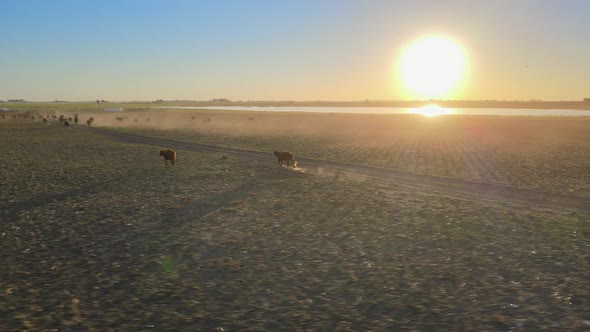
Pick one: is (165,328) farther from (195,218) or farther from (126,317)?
(195,218)

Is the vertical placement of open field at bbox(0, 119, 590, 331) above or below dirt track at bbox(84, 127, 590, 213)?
below

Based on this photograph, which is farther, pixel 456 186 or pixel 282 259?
pixel 456 186

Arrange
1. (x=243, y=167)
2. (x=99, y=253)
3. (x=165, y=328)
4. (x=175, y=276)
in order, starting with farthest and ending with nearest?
(x=243, y=167) → (x=99, y=253) → (x=175, y=276) → (x=165, y=328)

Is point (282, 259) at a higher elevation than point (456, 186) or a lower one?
lower

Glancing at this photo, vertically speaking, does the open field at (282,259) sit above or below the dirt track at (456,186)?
below

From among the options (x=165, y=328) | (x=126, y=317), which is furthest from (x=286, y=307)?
(x=126, y=317)

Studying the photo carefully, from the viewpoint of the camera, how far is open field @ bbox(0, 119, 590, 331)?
7.61 metres

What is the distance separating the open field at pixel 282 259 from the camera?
25.0 feet

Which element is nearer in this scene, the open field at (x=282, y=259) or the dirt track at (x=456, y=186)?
the open field at (x=282, y=259)

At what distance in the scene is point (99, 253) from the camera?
10.9m

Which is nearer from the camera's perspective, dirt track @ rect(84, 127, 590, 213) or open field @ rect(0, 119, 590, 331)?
open field @ rect(0, 119, 590, 331)

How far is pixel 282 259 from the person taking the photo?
1046 centimetres

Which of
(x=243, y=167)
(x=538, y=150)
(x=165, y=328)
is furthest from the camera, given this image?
(x=538, y=150)

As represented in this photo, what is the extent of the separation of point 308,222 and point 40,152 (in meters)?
27.3
